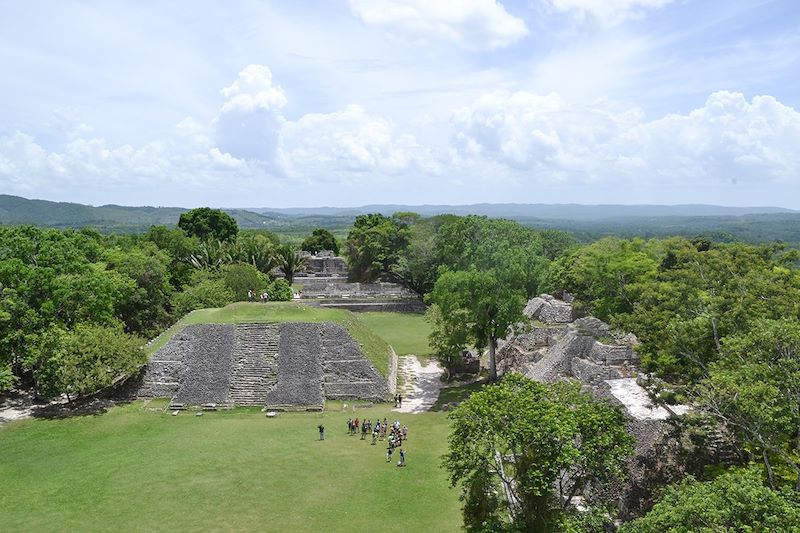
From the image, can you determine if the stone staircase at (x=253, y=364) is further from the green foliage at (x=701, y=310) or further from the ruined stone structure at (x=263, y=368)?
the green foliage at (x=701, y=310)

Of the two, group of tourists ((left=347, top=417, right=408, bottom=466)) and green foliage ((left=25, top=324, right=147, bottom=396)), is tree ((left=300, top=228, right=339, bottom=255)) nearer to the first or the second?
green foliage ((left=25, top=324, right=147, bottom=396))

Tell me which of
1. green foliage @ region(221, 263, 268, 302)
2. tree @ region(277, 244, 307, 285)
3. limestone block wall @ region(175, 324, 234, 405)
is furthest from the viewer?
tree @ region(277, 244, 307, 285)

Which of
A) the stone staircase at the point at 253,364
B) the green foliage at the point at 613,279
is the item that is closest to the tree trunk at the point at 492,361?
the green foliage at the point at 613,279

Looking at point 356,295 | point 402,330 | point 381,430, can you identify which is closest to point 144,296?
point 402,330

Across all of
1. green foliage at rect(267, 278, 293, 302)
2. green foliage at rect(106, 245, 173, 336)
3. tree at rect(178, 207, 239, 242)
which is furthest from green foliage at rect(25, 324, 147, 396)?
tree at rect(178, 207, 239, 242)

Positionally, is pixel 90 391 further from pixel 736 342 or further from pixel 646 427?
pixel 736 342

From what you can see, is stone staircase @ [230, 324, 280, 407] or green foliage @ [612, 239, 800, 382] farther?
stone staircase @ [230, 324, 280, 407]
